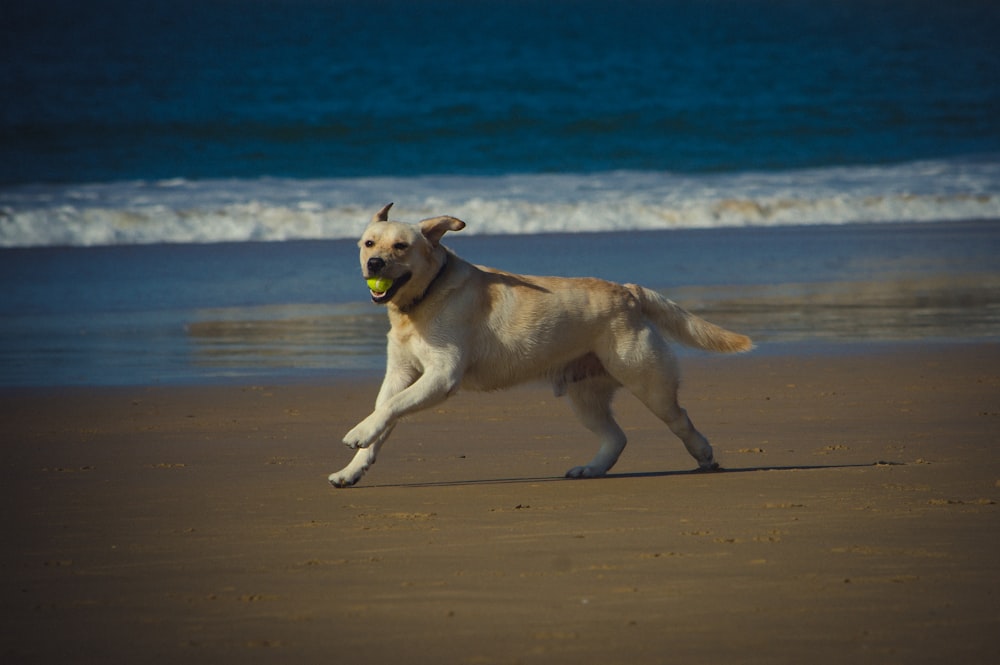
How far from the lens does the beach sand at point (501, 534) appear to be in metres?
3.79

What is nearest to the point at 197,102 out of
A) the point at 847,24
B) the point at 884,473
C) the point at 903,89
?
the point at 903,89

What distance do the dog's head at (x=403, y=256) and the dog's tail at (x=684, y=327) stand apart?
1.11m

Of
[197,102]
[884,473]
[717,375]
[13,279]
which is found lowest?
→ [197,102]

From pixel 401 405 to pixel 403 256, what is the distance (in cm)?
72

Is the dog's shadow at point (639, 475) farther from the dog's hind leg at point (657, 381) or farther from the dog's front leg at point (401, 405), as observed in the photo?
the dog's front leg at point (401, 405)

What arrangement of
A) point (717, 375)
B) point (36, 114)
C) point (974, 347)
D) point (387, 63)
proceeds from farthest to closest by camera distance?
point (387, 63) < point (36, 114) < point (974, 347) < point (717, 375)

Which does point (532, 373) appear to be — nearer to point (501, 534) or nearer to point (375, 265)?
point (375, 265)

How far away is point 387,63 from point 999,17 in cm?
2207

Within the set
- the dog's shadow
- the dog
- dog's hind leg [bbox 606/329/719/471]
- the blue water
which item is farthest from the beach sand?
the blue water

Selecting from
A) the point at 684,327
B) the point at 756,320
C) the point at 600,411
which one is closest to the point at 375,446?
the point at 600,411

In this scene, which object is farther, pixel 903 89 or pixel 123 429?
pixel 903 89

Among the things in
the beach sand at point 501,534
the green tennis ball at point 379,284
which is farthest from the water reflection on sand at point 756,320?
the green tennis ball at point 379,284

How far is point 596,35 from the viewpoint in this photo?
4556 cm

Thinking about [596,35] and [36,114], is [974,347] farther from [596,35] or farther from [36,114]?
[596,35]
